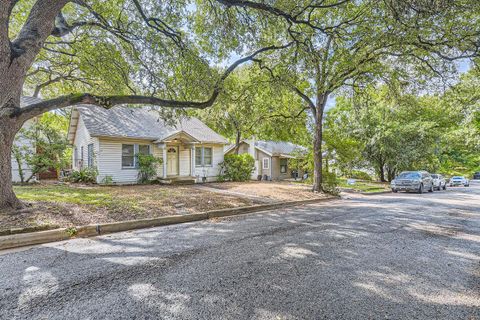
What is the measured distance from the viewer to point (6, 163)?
19.5ft

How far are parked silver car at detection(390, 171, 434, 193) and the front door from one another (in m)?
16.4

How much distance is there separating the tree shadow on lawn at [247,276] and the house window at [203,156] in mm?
13396

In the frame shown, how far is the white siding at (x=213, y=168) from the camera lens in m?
18.7

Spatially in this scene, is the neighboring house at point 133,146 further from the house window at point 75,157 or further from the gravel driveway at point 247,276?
the gravel driveway at point 247,276

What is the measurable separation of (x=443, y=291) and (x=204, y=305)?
2.97m

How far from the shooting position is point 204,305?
2.58 metres

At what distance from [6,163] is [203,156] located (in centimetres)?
1338

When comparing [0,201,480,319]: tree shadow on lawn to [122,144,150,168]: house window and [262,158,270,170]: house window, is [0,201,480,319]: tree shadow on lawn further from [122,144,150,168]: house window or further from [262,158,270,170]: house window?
[262,158,270,170]: house window

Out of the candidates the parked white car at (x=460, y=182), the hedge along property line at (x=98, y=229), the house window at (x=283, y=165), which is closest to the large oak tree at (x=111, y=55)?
the hedge along property line at (x=98, y=229)

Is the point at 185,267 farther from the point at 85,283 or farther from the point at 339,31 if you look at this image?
the point at 339,31

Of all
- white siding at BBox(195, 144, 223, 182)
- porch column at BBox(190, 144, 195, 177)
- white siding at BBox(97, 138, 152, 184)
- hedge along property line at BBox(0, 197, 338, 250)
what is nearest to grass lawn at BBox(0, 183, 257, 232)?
hedge along property line at BBox(0, 197, 338, 250)

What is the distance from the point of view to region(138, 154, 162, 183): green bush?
1528cm

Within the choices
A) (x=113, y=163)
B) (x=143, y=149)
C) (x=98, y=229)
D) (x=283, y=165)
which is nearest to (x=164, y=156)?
(x=143, y=149)

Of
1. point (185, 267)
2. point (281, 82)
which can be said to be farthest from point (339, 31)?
point (185, 267)
